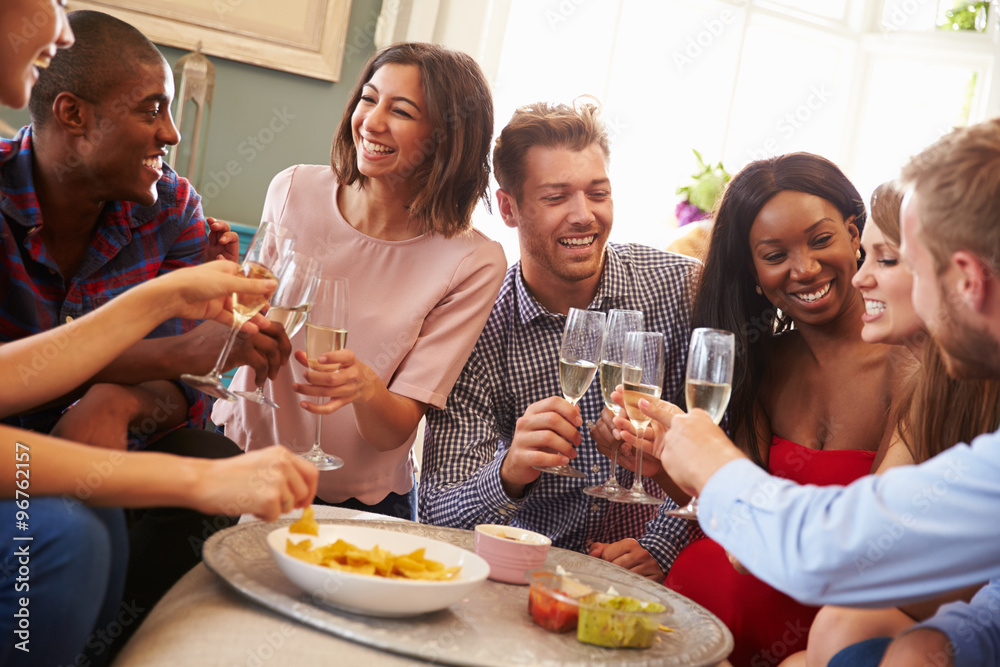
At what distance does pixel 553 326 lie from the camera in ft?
7.07

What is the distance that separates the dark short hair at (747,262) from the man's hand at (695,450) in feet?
2.60

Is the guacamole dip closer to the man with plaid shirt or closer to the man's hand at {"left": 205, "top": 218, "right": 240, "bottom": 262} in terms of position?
the man with plaid shirt

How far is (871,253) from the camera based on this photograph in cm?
158

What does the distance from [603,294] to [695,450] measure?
1.11 meters

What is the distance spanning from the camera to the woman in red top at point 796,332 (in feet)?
5.93

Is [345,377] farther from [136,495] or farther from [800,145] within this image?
[800,145]

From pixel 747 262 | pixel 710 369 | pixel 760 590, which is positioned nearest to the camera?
pixel 710 369

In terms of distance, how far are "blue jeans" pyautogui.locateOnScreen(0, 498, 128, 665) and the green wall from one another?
8.16ft

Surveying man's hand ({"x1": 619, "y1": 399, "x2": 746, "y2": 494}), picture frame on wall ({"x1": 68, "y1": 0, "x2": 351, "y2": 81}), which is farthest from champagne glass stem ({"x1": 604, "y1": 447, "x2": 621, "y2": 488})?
picture frame on wall ({"x1": 68, "y1": 0, "x2": 351, "y2": 81})

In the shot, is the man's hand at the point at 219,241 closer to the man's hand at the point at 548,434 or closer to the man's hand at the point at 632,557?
the man's hand at the point at 548,434

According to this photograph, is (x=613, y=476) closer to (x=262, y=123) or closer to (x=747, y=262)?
(x=747, y=262)

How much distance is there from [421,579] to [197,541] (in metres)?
0.60

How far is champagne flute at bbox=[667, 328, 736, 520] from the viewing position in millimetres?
1273

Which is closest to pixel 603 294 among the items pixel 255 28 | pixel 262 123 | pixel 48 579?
pixel 48 579
